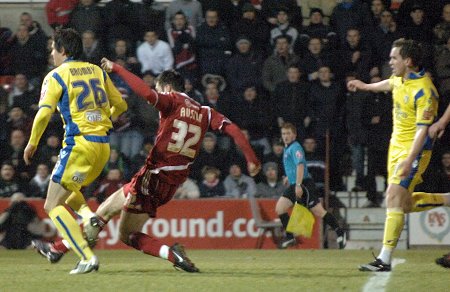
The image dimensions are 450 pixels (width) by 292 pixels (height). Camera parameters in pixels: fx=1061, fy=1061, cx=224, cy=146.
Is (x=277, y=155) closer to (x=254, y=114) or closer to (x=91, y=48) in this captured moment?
(x=254, y=114)

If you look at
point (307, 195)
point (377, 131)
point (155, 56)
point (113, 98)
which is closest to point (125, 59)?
point (155, 56)

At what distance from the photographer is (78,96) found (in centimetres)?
984

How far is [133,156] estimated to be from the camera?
17.4 m

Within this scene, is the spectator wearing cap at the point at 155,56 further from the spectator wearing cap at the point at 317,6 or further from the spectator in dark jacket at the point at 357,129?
the spectator in dark jacket at the point at 357,129

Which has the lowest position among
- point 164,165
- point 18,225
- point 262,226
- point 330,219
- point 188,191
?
point 262,226

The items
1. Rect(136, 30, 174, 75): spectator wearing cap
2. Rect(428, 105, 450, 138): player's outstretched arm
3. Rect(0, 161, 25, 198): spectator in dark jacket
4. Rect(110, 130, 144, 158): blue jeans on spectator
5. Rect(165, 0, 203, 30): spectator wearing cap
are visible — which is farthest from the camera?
Rect(165, 0, 203, 30): spectator wearing cap

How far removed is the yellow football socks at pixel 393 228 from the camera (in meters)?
9.84

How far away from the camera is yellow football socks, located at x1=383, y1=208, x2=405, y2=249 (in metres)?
9.84

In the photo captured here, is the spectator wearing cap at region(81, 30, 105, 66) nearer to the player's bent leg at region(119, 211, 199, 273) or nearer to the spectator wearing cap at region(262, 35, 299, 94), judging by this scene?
the spectator wearing cap at region(262, 35, 299, 94)

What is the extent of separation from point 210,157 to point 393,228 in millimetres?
7780

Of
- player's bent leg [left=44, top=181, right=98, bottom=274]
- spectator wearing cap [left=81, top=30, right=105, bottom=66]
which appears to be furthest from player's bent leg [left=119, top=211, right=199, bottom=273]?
spectator wearing cap [left=81, top=30, right=105, bottom=66]

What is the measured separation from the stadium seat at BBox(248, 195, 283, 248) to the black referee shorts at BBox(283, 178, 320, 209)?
1106 mm

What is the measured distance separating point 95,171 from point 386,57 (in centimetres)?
860

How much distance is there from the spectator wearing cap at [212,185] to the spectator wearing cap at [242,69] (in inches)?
58.3
